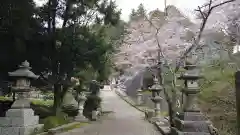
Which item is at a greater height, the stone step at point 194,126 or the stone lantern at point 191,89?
the stone lantern at point 191,89

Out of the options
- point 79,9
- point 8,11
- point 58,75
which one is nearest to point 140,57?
point 79,9

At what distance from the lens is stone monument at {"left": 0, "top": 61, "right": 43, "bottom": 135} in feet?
29.1

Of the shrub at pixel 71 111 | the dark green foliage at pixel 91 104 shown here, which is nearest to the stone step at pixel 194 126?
the shrub at pixel 71 111

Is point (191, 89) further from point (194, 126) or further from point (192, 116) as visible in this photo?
point (194, 126)

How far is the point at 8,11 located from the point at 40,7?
2395mm

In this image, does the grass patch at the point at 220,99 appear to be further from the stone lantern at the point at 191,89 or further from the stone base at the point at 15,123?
the stone base at the point at 15,123

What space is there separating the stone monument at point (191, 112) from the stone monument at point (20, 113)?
5135 millimetres

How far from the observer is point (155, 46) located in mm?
16719

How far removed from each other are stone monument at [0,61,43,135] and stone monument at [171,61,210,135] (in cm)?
514

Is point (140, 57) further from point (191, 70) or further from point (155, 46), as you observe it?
point (191, 70)

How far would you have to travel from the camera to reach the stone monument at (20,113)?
886 cm

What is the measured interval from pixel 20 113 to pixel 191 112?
5613 mm

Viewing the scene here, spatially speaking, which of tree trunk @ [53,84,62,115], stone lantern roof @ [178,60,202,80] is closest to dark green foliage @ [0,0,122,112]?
tree trunk @ [53,84,62,115]

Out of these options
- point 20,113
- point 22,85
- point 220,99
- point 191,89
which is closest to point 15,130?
point 20,113
